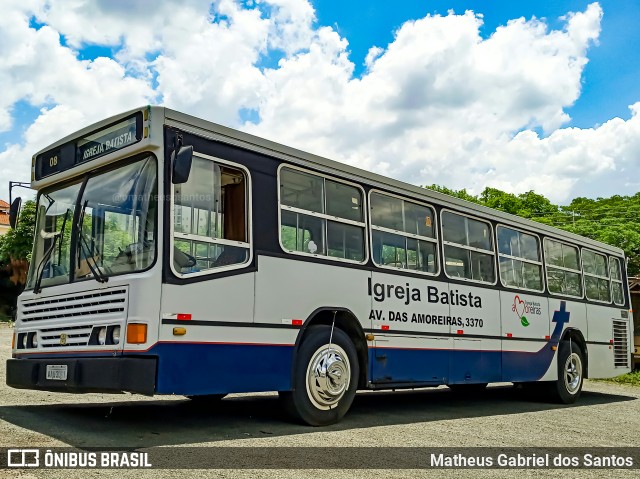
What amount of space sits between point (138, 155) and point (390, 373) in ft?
13.6

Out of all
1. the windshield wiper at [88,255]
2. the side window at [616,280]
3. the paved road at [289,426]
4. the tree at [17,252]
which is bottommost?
the paved road at [289,426]

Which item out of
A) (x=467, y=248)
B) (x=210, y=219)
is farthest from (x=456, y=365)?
(x=210, y=219)

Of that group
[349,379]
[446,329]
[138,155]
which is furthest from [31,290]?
[446,329]

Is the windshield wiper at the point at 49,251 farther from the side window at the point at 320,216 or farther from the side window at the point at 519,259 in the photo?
the side window at the point at 519,259

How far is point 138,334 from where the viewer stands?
6.27 metres

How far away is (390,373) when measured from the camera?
8.80m

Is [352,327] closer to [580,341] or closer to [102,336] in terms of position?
[102,336]

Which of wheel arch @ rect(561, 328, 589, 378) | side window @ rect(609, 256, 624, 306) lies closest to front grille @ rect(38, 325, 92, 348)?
wheel arch @ rect(561, 328, 589, 378)

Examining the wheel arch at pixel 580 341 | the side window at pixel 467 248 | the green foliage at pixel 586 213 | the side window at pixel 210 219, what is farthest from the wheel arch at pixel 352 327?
the green foliage at pixel 586 213

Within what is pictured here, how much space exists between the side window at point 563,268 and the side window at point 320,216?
5524 mm

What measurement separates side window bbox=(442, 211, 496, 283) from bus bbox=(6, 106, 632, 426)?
0.16 ft

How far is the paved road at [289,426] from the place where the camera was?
6.12 meters

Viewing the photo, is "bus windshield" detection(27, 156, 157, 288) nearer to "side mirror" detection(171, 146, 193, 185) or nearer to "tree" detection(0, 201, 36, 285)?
"side mirror" detection(171, 146, 193, 185)

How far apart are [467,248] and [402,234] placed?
1726mm
